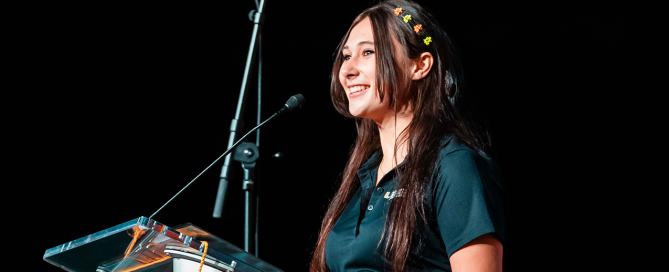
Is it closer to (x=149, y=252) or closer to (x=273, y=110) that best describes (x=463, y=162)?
(x=149, y=252)

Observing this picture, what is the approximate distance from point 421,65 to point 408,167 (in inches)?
14.6

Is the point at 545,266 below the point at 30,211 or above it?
above

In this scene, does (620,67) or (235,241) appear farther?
(235,241)

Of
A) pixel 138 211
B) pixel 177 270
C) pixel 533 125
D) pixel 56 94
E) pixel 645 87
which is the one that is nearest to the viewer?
pixel 177 270

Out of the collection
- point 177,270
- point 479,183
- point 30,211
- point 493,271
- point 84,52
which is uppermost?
point 84,52

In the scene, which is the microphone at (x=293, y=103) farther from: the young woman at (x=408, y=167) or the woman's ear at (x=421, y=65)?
the woman's ear at (x=421, y=65)

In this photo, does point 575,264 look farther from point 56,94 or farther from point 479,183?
point 56,94

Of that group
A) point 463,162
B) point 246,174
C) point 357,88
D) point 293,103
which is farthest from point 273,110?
point 463,162

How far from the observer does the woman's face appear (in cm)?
171

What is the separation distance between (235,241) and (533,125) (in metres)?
1.80

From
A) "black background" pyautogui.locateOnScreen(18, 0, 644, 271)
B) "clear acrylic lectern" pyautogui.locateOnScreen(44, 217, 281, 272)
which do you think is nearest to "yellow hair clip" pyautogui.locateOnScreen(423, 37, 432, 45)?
"black background" pyautogui.locateOnScreen(18, 0, 644, 271)

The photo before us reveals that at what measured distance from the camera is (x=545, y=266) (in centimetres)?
262

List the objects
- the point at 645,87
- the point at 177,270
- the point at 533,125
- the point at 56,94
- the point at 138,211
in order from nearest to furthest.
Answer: the point at 177,270 → the point at 645,87 → the point at 533,125 → the point at 56,94 → the point at 138,211

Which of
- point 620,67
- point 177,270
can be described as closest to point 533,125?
point 620,67
